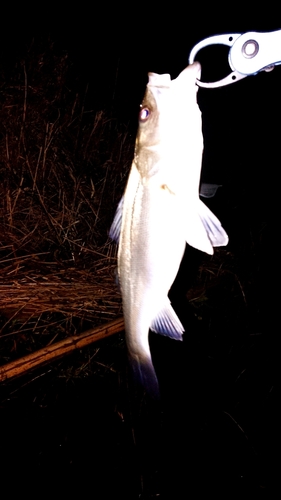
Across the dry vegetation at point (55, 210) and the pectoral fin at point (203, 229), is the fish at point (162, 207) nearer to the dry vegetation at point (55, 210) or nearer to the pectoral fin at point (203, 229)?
the pectoral fin at point (203, 229)

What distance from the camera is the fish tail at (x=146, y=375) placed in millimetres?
1454

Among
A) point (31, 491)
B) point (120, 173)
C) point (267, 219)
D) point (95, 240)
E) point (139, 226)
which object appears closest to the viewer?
point (139, 226)

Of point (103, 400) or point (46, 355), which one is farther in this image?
point (103, 400)

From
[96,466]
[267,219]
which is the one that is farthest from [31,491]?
[267,219]

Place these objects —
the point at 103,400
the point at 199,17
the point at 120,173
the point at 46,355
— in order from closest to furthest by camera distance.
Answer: the point at 46,355, the point at 103,400, the point at 120,173, the point at 199,17

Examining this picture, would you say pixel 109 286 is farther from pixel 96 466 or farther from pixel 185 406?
pixel 96 466

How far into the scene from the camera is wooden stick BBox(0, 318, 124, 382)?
2545 mm

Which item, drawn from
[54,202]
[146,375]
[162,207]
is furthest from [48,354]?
[54,202]

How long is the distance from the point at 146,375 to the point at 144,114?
36.9 inches

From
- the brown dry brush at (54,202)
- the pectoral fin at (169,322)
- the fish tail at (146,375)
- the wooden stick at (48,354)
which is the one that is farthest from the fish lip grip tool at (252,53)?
the brown dry brush at (54,202)

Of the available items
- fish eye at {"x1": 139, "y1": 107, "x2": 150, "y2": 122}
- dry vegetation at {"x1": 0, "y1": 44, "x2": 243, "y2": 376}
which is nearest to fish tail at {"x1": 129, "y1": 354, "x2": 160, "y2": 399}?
fish eye at {"x1": 139, "y1": 107, "x2": 150, "y2": 122}

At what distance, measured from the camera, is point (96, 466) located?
321cm

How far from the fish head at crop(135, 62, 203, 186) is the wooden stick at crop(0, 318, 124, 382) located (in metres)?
1.69

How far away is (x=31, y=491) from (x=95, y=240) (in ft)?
8.03
